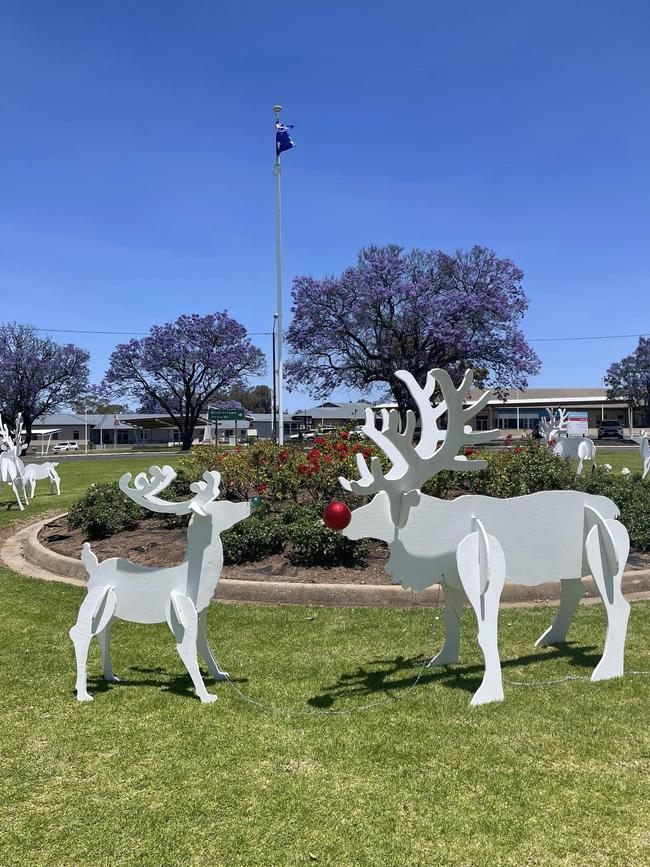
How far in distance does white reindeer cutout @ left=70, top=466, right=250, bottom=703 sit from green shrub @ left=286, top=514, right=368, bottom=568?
121 inches

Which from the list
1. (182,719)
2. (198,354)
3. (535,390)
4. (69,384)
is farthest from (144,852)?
(535,390)

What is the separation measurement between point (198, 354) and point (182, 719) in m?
46.3

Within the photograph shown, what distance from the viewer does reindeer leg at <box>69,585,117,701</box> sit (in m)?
4.78

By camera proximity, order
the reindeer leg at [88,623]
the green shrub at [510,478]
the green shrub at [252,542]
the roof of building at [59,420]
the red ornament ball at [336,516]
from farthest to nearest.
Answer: the roof of building at [59,420]
the green shrub at [510,478]
the green shrub at [252,542]
the reindeer leg at [88,623]
the red ornament ball at [336,516]

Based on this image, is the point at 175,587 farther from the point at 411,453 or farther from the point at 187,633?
the point at 411,453

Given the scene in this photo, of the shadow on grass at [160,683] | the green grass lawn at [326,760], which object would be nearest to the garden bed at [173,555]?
the green grass lawn at [326,760]

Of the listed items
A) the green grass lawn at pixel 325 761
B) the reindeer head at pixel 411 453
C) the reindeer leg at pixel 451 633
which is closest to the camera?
the green grass lawn at pixel 325 761

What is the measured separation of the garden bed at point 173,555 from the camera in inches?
305

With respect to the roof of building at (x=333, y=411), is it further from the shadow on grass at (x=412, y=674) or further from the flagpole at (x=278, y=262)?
the shadow on grass at (x=412, y=674)

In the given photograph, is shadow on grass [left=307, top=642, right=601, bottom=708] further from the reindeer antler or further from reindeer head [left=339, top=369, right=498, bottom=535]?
the reindeer antler

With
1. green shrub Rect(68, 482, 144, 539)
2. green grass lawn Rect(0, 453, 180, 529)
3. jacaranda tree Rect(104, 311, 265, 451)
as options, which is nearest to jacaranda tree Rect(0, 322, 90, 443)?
jacaranda tree Rect(104, 311, 265, 451)

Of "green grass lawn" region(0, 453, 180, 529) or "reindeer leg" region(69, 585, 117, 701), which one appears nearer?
"reindeer leg" region(69, 585, 117, 701)

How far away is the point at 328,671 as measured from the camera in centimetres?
525

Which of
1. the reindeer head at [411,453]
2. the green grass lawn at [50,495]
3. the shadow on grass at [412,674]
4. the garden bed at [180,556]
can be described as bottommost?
the shadow on grass at [412,674]
